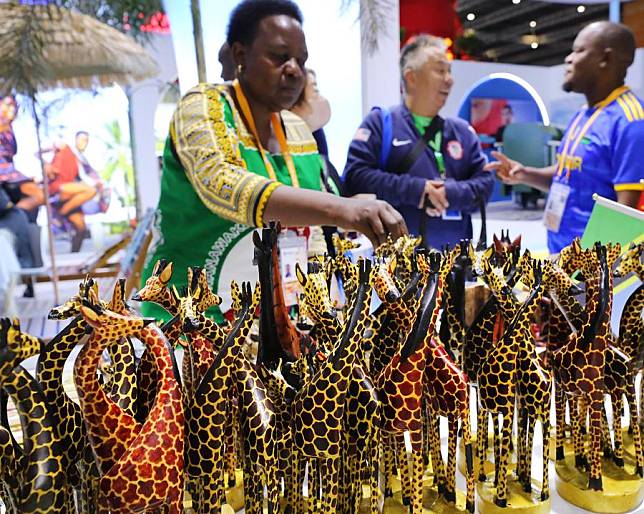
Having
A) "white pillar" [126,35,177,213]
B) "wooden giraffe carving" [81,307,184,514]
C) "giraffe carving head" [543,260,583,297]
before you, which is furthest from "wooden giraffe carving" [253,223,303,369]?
"white pillar" [126,35,177,213]

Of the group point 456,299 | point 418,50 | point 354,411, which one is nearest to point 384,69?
point 418,50

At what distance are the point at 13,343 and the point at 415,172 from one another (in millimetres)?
1649

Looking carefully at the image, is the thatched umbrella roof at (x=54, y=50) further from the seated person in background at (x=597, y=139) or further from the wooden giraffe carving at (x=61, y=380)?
the wooden giraffe carving at (x=61, y=380)

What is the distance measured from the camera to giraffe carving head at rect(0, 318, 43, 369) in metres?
0.50

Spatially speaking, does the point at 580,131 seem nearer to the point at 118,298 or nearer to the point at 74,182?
the point at 118,298

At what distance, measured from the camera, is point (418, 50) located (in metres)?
2.04

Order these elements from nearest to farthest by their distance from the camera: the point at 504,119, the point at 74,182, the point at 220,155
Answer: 1. the point at 220,155
2. the point at 74,182
3. the point at 504,119

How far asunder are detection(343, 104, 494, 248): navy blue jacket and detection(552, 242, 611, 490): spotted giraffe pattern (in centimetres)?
115

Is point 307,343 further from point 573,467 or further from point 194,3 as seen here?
point 194,3

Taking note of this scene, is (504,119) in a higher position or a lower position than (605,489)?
higher

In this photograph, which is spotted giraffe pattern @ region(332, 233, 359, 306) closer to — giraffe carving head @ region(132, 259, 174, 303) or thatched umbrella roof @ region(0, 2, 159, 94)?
giraffe carving head @ region(132, 259, 174, 303)

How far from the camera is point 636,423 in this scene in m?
0.86

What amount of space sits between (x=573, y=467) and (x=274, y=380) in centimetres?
51

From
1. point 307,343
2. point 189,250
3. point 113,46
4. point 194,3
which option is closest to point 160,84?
point 113,46
